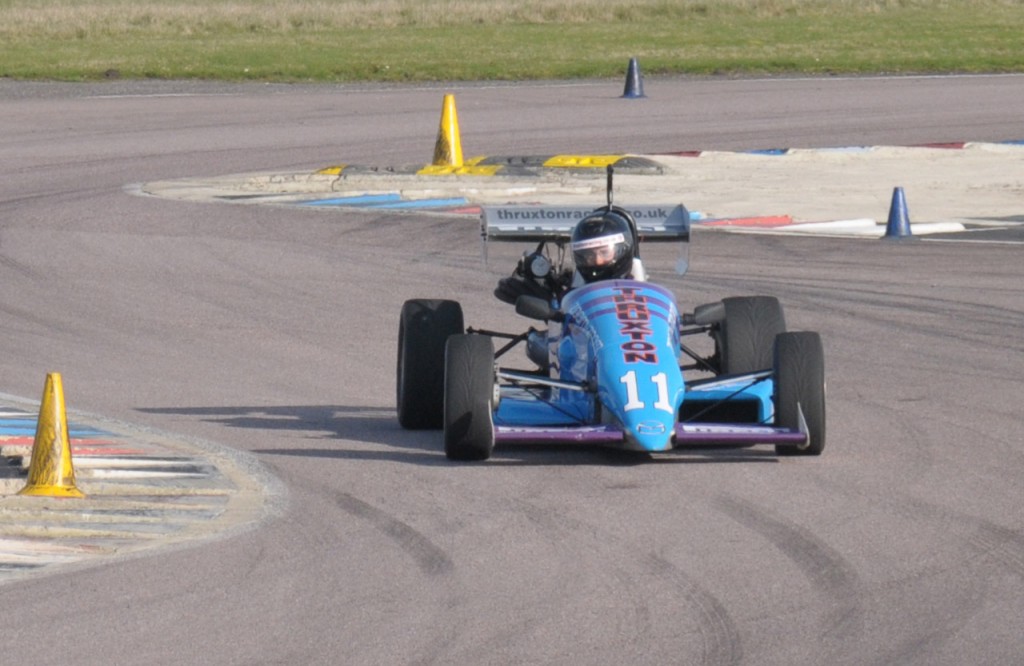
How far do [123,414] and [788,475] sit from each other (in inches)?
145

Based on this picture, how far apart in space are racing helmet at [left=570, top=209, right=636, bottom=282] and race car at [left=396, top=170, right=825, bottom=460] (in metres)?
0.08

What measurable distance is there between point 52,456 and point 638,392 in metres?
2.53

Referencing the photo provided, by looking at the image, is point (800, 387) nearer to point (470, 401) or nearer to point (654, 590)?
point (470, 401)

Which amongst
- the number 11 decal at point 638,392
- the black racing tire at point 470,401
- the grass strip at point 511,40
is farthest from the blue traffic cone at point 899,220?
the grass strip at point 511,40

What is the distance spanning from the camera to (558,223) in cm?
1021

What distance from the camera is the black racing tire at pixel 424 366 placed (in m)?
9.59

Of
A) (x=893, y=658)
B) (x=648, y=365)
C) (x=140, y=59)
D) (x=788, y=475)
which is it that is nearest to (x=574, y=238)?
(x=648, y=365)

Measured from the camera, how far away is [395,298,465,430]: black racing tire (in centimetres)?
959

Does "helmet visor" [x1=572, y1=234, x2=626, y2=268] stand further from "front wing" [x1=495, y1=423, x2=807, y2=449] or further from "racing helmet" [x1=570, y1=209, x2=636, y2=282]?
"front wing" [x1=495, y1=423, x2=807, y2=449]

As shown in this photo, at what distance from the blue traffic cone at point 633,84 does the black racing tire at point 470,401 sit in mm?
20896

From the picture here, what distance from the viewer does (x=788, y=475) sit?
8406mm

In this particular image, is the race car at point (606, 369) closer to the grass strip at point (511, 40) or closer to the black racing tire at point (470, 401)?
the black racing tire at point (470, 401)

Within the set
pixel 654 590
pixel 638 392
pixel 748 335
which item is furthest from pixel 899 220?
pixel 654 590

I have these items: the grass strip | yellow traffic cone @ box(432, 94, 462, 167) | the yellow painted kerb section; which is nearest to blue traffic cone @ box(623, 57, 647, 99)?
the grass strip
